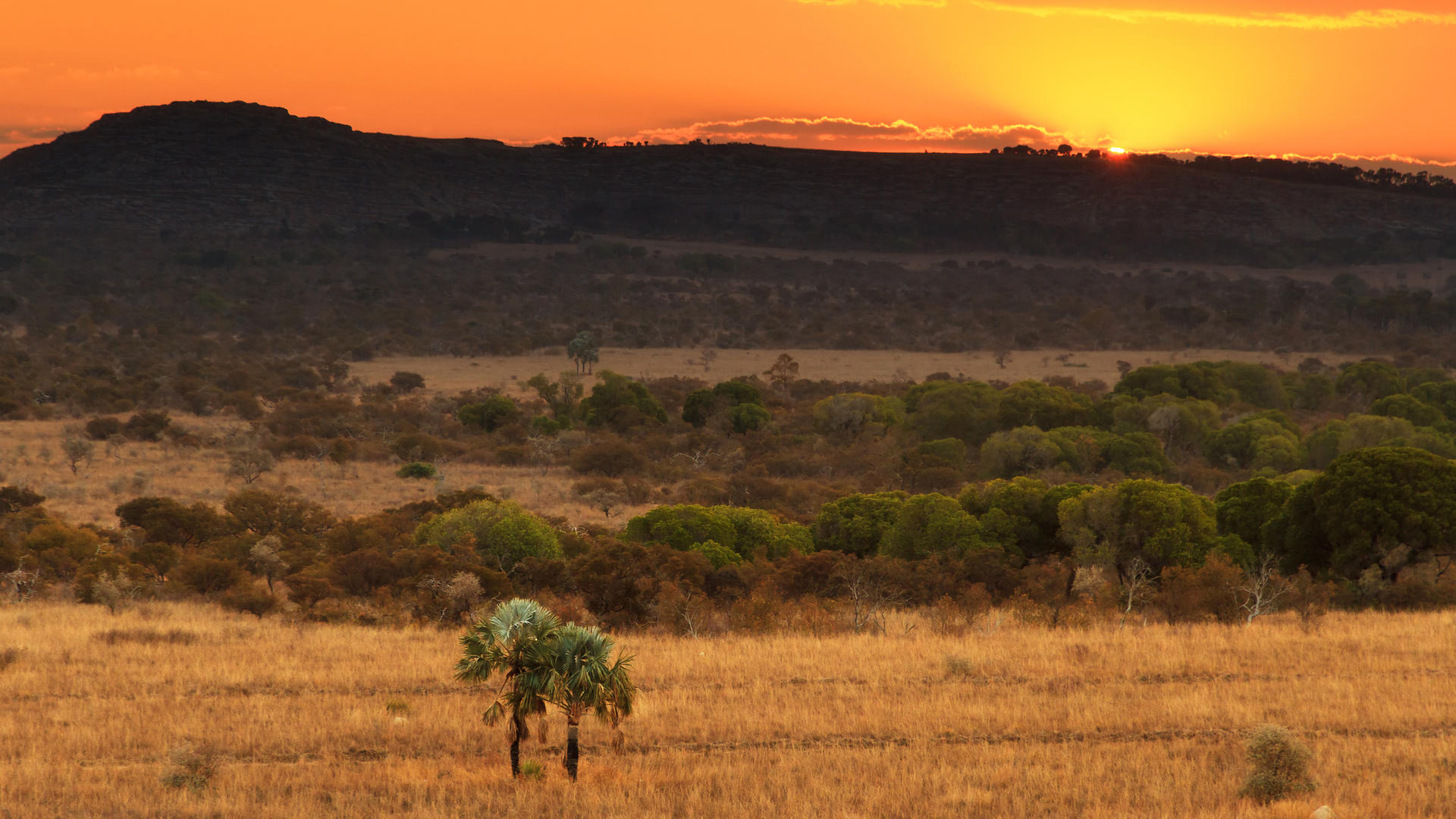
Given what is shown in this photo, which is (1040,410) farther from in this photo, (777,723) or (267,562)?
(777,723)

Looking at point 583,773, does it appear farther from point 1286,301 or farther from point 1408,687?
point 1286,301

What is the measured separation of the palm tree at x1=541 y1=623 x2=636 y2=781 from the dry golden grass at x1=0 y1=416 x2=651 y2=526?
960 inches

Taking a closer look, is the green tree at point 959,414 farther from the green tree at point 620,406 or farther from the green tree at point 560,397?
the green tree at point 560,397

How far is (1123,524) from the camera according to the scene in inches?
1026

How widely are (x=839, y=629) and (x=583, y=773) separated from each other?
922 centimetres

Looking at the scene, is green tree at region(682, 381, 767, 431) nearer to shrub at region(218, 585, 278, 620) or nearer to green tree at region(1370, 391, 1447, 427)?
green tree at region(1370, 391, 1447, 427)

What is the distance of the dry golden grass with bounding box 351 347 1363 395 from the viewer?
81188 mm

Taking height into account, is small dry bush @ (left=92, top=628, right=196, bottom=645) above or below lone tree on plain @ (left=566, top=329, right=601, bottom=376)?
above

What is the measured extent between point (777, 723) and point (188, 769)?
21.8ft

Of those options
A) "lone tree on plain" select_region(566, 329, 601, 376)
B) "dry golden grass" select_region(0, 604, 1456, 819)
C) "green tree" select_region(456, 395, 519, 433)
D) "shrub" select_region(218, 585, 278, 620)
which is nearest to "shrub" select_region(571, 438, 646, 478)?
"green tree" select_region(456, 395, 519, 433)

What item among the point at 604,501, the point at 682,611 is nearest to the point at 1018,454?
the point at 604,501

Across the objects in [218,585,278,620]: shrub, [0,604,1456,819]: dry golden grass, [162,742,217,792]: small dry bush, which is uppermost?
[162,742,217,792]: small dry bush

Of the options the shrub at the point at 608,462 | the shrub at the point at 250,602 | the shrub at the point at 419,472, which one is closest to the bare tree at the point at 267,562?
the shrub at the point at 250,602

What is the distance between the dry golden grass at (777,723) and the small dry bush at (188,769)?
0.43 ft
